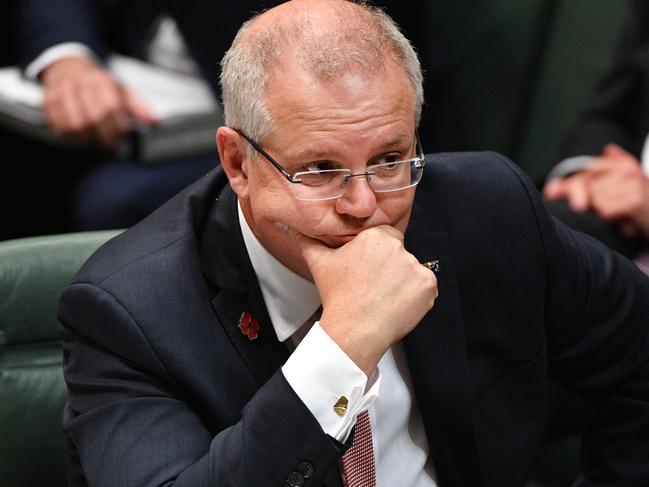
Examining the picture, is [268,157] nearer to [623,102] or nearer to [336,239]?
[336,239]

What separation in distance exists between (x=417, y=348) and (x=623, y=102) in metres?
1.32

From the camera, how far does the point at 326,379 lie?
44.3 inches

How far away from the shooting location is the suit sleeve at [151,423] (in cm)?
112

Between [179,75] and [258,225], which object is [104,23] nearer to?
[179,75]

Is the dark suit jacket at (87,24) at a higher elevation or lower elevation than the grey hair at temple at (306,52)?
lower

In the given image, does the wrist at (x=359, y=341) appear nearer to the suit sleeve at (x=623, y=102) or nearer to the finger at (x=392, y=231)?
the finger at (x=392, y=231)

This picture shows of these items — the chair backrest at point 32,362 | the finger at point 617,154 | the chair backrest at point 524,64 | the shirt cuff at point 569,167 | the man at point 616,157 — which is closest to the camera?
the chair backrest at point 32,362

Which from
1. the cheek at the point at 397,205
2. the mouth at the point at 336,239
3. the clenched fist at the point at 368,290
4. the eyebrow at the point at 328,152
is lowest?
the clenched fist at the point at 368,290

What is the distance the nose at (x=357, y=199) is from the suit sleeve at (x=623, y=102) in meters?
1.36

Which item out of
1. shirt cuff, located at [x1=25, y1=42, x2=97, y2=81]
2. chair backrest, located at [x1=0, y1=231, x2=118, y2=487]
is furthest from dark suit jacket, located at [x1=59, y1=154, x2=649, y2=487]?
shirt cuff, located at [x1=25, y1=42, x2=97, y2=81]

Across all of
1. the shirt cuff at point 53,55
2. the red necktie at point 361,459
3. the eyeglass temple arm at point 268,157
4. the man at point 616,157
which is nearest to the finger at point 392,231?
the eyeglass temple arm at point 268,157

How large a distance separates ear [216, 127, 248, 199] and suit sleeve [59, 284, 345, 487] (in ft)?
0.62

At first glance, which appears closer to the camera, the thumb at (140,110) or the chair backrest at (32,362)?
the chair backrest at (32,362)

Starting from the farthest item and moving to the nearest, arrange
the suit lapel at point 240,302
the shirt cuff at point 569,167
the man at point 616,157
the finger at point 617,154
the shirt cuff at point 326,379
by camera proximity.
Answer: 1. the shirt cuff at point 569,167
2. the finger at point 617,154
3. the man at point 616,157
4. the suit lapel at point 240,302
5. the shirt cuff at point 326,379
